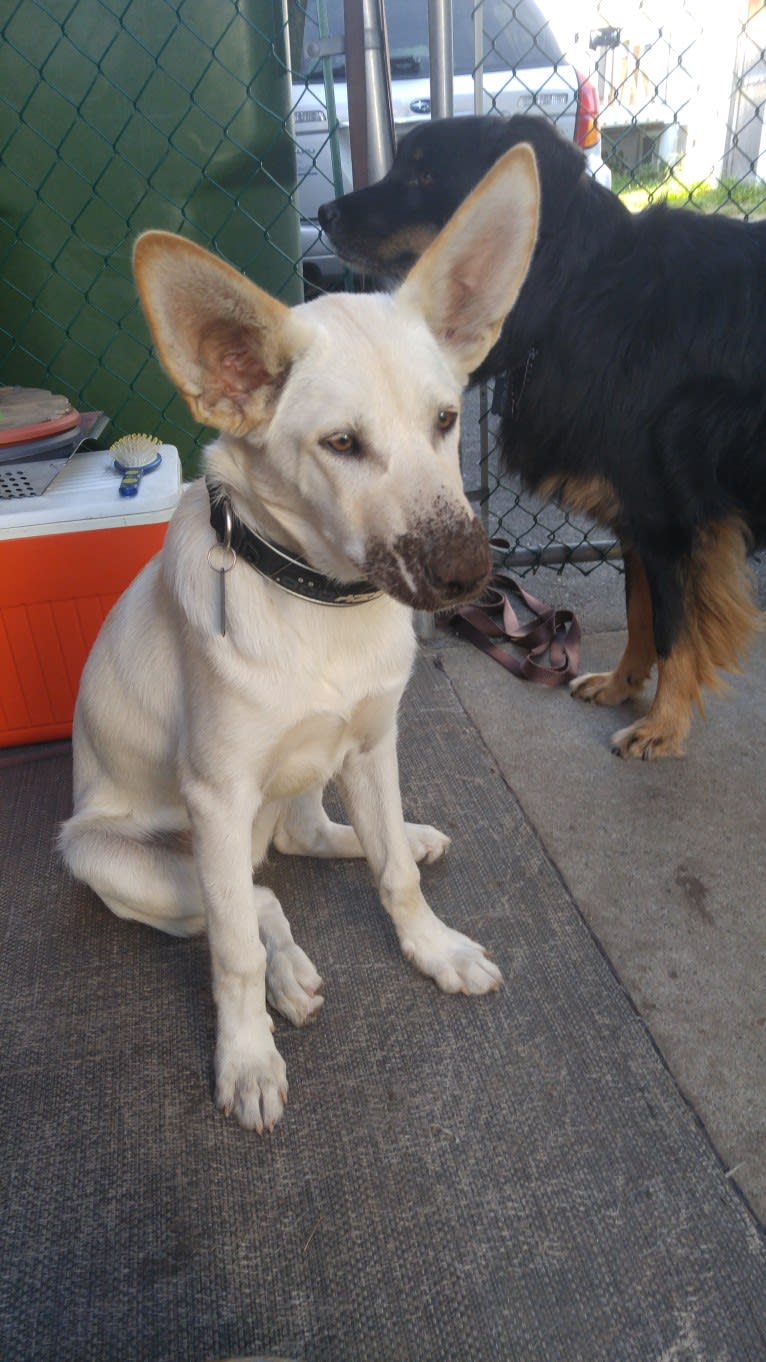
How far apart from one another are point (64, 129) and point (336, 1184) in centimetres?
297

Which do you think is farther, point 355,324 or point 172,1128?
point 172,1128

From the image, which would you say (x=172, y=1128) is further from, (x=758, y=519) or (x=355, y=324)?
(x=758, y=519)

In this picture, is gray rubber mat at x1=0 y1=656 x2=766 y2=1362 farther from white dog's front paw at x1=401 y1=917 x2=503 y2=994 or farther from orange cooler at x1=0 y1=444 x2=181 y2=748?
orange cooler at x1=0 y1=444 x2=181 y2=748

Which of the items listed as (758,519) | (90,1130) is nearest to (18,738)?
(90,1130)

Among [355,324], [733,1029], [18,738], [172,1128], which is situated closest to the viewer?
[355,324]

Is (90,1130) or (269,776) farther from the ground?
(269,776)

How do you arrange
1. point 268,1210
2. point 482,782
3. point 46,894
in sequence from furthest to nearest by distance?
point 482,782
point 46,894
point 268,1210

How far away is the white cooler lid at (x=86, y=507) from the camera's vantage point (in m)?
2.34

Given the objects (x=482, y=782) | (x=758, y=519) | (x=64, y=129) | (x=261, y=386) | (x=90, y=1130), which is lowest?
(x=482, y=782)

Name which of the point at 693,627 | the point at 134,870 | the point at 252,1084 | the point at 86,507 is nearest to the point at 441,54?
the point at 86,507

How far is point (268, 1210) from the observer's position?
142cm

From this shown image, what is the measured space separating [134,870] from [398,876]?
0.52 meters

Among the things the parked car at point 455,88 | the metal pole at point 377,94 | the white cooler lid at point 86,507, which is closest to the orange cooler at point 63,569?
the white cooler lid at point 86,507

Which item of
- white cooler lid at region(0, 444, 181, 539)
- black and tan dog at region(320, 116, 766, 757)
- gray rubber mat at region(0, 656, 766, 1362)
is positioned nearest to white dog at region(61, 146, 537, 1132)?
gray rubber mat at region(0, 656, 766, 1362)
